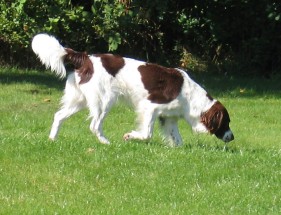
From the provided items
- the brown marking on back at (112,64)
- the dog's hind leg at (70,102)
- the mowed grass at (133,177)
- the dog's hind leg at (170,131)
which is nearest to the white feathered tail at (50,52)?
the dog's hind leg at (70,102)

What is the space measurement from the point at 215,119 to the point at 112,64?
1.59 m

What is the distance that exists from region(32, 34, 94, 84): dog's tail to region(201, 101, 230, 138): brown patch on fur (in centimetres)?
167

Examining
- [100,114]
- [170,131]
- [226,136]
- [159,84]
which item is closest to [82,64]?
[100,114]

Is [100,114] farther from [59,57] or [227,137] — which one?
[227,137]

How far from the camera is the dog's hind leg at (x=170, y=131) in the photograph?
34.4 ft

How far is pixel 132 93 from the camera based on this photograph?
1026 cm

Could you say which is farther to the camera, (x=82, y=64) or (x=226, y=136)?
(x=226, y=136)

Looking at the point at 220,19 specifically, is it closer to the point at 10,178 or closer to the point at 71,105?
the point at 71,105

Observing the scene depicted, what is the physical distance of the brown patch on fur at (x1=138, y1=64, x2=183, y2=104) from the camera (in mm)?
10266

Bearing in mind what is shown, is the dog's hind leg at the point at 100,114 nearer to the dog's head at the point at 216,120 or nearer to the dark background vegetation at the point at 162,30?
the dog's head at the point at 216,120

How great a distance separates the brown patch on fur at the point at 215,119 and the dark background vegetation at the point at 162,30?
842 centimetres

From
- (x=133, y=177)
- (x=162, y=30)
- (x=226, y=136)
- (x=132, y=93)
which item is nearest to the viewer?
(x=133, y=177)

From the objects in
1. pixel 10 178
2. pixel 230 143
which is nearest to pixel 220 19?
pixel 230 143

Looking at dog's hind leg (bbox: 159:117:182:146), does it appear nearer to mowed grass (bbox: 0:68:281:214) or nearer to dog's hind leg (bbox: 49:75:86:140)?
mowed grass (bbox: 0:68:281:214)
